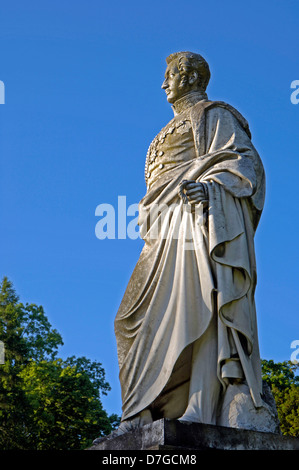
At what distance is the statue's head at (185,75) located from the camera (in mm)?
9742

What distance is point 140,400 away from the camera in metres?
7.91

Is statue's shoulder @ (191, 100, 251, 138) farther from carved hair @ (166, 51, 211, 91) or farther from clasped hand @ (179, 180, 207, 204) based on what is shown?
clasped hand @ (179, 180, 207, 204)

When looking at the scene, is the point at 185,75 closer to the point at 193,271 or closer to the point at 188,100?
the point at 188,100

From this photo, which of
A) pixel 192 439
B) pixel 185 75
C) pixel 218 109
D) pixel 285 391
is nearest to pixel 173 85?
pixel 185 75

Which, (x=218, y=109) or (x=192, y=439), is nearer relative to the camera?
(x=192, y=439)

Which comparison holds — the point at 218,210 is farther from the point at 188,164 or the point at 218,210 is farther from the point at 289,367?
the point at 289,367

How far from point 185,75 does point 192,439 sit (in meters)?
4.79

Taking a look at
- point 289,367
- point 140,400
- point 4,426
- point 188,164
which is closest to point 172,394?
point 140,400

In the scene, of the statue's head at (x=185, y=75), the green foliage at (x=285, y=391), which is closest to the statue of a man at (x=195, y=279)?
the statue's head at (x=185, y=75)

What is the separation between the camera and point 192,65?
384 inches
